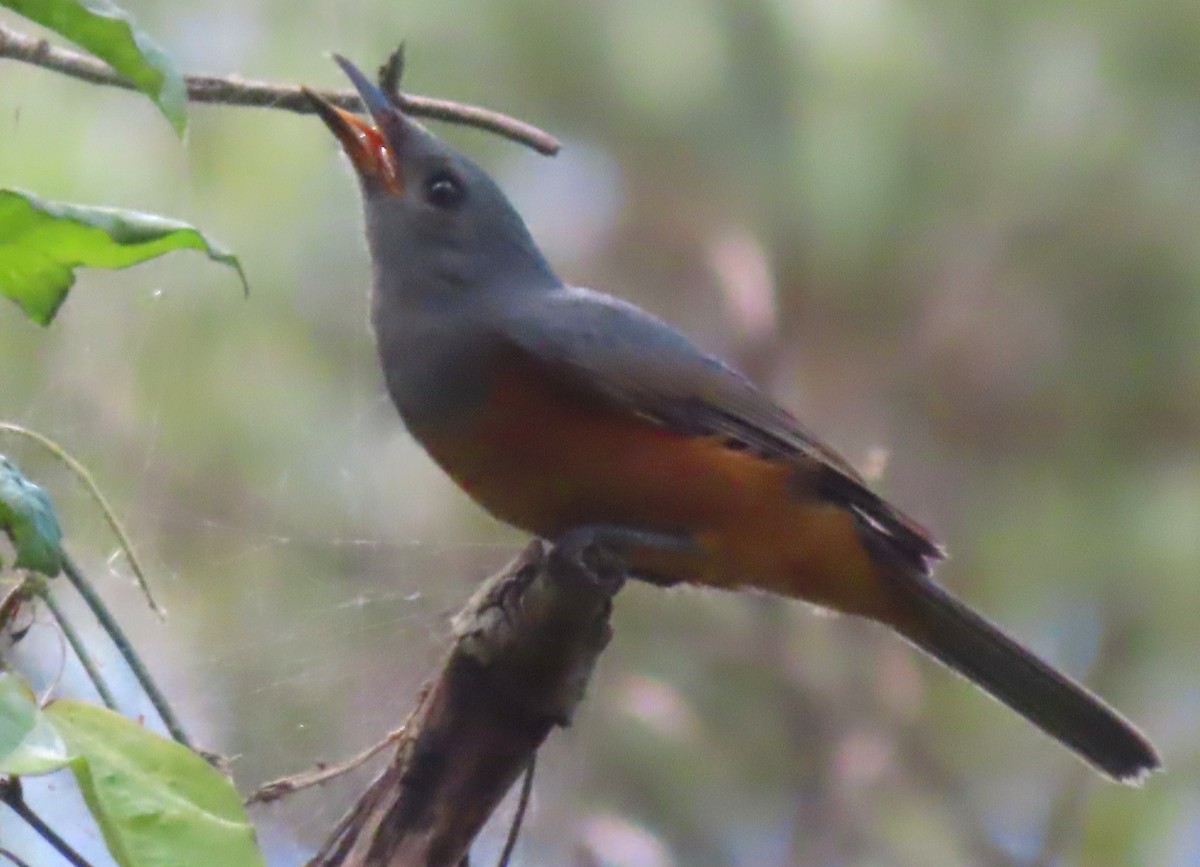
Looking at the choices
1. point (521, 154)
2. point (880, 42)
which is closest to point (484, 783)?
point (521, 154)

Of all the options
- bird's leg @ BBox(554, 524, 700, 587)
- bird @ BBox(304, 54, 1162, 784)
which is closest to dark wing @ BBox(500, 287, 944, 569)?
bird @ BBox(304, 54, 1162, 784)

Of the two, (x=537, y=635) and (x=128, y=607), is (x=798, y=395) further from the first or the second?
(x=537, y=635)

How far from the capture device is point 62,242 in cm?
120

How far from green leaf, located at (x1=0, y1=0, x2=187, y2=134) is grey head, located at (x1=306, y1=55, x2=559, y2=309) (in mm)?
899

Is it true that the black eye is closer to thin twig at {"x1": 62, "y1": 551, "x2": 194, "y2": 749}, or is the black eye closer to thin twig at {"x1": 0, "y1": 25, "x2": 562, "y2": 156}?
thin twig at {"x1": 0, "y1": 25, "x2": 562, "y2": 156}


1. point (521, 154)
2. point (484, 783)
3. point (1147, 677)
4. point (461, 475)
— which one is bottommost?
point (484, 783)

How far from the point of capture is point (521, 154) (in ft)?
10.5

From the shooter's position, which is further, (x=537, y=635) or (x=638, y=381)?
(x=638, y=381)

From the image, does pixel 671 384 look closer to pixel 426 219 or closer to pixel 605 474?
pixel 605 474

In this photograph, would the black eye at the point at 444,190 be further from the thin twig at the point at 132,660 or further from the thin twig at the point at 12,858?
the thin twig at the point at 12,858

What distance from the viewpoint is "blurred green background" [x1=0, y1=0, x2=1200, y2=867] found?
2.72 m

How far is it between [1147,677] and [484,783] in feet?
7.22

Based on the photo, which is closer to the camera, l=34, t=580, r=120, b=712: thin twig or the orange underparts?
l=34, t=580, r=120, b=712: thin twig

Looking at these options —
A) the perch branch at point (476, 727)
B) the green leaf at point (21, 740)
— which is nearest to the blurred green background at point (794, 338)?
the perch branch at point (476, 727)
